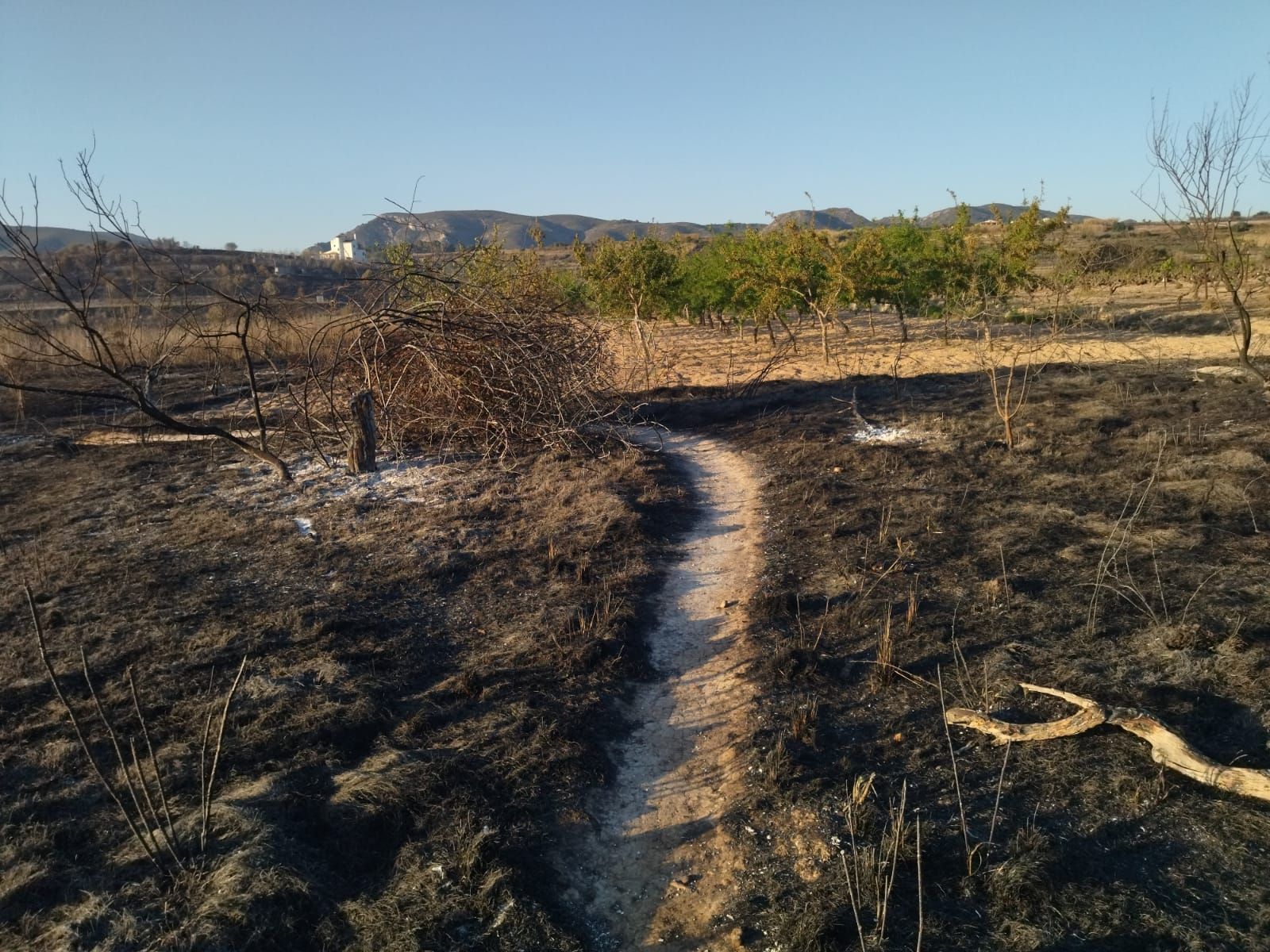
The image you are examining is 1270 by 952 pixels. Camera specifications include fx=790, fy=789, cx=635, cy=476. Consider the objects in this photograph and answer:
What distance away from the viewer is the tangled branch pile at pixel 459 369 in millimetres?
9305

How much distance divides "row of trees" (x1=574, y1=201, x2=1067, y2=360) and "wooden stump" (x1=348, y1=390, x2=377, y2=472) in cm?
806

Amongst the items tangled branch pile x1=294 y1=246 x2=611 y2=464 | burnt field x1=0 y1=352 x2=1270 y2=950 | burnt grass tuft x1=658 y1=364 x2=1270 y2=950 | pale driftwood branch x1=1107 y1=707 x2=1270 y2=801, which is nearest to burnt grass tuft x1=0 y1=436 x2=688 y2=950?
burnt field x1=0 y1=352 x2=1270 y2=950

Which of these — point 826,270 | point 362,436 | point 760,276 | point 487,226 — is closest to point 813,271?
point 826,270

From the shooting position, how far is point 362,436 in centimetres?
872

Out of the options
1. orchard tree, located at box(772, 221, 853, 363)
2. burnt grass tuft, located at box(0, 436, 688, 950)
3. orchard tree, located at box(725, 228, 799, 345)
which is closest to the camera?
burnt grass tuft, located at box(0, 436, 688, 950)

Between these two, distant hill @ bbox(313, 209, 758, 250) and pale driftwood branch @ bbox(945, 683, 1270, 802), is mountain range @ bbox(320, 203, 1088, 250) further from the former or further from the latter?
pale driftwood branch @ bbox(945, 683, 1270, 802)

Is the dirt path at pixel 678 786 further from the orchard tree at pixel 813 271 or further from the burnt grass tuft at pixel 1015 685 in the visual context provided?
the orchard tree at pixel 813 271

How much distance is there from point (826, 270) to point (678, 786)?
1563 centimetres

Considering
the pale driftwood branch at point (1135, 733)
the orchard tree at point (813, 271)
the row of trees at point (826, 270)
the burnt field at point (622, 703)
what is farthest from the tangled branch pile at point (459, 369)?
the orchard tree at point (813, 271)

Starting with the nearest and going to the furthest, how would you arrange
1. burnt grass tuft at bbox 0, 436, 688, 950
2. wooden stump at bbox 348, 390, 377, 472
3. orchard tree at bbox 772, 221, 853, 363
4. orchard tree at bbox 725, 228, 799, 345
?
burnt grass tuft at bbox 0, 436, 688, 950
wooden stump at bbox 348, 390, 377, 472
orchard tree at bbox 772, 221, 853, 363
orchard tree at bbox 725, 228, 799, 345

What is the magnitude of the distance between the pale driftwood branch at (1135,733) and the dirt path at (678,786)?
1.20 m

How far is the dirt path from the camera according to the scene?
3092 millimetres

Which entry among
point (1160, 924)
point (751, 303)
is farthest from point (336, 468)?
point (751, 303)

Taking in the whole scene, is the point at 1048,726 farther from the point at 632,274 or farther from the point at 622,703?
the point at 632,274
